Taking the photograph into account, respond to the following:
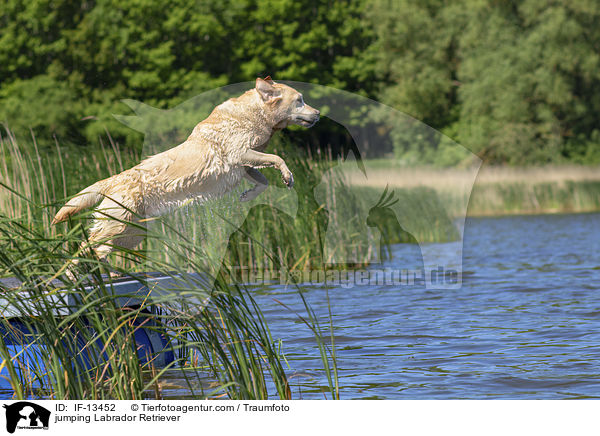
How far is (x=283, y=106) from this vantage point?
5883 mm

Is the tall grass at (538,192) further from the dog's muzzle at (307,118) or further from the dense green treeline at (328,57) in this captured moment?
the dog's muzzle at (307,118)

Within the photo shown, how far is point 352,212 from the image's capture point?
468 inches

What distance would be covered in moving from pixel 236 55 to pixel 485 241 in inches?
830

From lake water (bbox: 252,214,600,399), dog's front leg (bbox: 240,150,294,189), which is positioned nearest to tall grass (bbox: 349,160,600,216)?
lake water (bbox: 252,214,600,399)

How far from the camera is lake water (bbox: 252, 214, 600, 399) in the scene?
573 centimetres

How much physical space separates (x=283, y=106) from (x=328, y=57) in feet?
112

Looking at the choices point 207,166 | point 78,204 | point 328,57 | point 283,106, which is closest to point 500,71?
point 328,57

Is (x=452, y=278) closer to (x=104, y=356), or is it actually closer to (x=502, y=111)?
(x=104, y=356)

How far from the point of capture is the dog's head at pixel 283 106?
19.2ft

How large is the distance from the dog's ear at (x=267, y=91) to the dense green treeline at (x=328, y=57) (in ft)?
91.6
